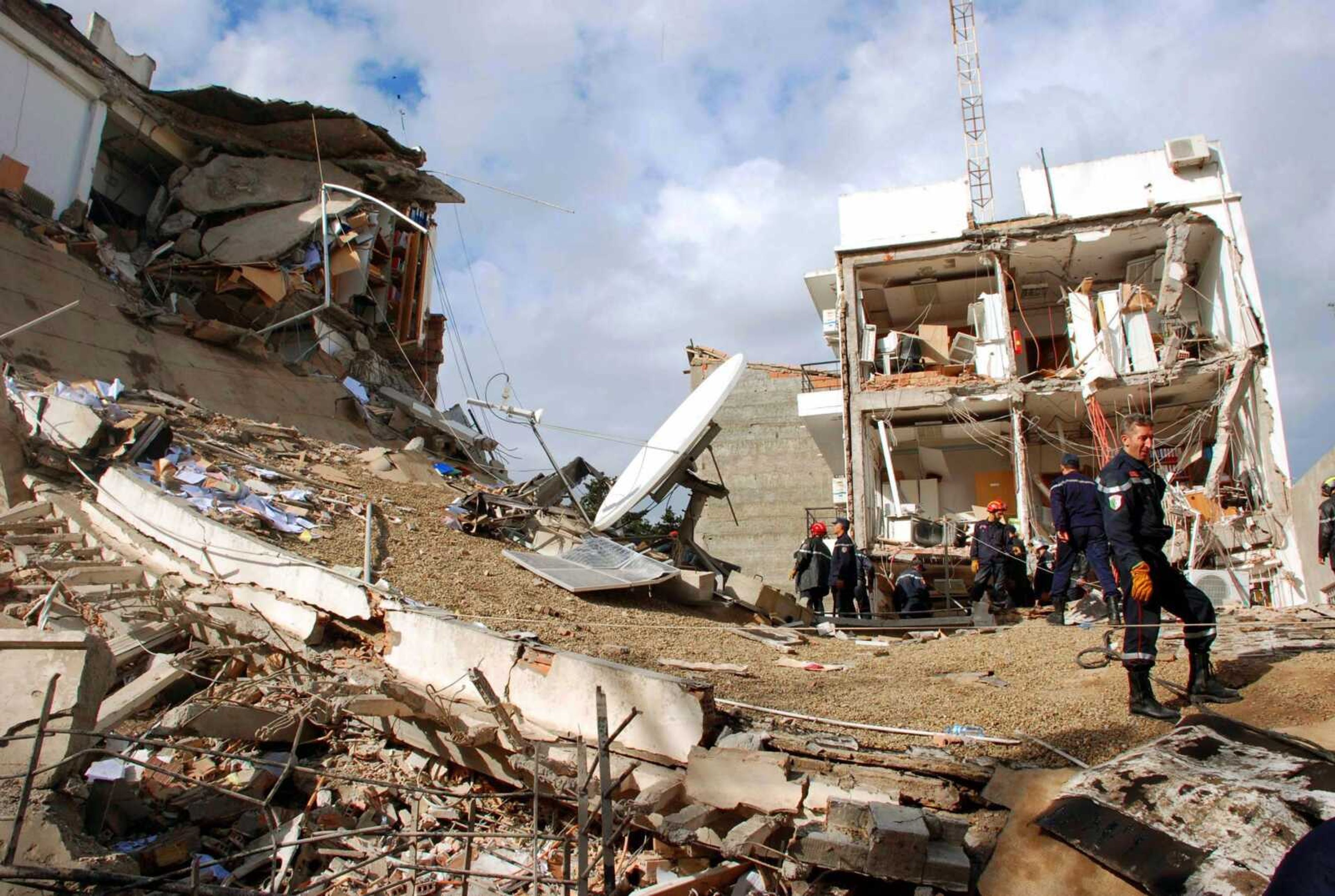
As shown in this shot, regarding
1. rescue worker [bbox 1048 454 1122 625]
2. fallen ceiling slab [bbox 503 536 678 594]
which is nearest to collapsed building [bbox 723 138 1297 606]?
fallen ceiling slab [bbox 503 536 678 594]

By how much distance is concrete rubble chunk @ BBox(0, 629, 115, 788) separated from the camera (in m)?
3.96

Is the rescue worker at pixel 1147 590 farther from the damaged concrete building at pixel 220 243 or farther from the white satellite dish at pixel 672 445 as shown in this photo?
the damaged concrete building at pixel 220 243

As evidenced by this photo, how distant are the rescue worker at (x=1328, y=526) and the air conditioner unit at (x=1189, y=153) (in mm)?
11330

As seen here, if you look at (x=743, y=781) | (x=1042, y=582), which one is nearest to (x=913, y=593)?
(x=1042, y=582)

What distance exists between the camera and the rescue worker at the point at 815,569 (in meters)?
11.1

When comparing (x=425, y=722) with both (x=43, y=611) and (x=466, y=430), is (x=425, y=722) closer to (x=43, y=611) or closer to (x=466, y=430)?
(x=43, y=611)

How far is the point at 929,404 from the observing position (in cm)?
1773

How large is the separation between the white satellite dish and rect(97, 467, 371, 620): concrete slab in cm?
404

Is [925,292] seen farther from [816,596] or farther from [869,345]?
[816,596]

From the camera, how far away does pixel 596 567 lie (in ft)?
31.6

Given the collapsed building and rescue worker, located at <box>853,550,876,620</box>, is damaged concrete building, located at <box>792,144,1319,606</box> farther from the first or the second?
rescue worker, located at <box>853,550,876,620</box>

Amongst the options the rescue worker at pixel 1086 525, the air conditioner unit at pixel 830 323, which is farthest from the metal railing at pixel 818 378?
the rescue worker at pixel 1086 525

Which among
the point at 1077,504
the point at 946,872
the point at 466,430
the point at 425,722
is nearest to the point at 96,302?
the point at 466,430

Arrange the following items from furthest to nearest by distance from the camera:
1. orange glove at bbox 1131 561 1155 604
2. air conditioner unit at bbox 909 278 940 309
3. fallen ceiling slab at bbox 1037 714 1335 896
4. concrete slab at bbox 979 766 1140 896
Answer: air conditioner unit at bbox 909 278 940 309, orange glove at bbox 1131 561 1155 604, concrete slab at bbox 979 766 1140 896, fallen ceiling slab at bbox 1037 714 1335 896
